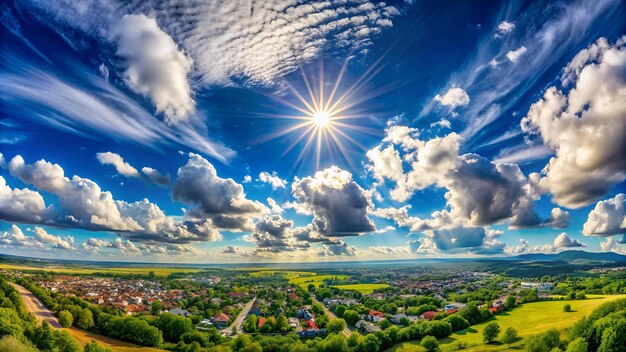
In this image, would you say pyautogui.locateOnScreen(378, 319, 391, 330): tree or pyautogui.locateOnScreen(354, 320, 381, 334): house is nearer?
pyautogui.locateOnScreen(354, 320, 381, 334): house

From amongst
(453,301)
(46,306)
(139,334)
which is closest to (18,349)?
(139,334)

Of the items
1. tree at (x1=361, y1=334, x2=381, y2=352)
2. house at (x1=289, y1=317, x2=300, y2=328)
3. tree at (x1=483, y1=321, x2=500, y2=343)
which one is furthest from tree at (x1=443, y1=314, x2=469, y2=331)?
house at (x1=289, y1=317, x2=300, y2=328)

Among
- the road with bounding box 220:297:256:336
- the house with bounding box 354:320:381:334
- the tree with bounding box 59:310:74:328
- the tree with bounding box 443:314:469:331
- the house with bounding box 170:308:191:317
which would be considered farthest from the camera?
the house with bounding box 170:308:191:317

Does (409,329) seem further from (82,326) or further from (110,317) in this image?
(82,326)

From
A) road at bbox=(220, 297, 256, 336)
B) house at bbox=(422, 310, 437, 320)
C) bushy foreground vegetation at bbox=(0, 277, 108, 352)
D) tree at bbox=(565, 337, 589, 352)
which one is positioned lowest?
road at bbox=(220, 297, 256, 336)

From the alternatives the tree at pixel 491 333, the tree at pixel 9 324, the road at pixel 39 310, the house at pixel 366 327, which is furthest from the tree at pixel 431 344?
the road at pixel 39 310

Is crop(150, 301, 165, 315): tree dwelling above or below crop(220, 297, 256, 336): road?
above

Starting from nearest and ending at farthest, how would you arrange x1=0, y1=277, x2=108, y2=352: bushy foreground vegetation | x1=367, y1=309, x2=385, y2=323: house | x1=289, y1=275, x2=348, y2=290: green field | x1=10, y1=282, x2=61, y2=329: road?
x1=0, y1=277, x2=108, y2=352: bushy foreground vegetation
x1=10, y1=282, x2=61, y2=329: road
x1=367, y1=309, x2=385, y2=323: house
x1=289, y1=275, x2=348, y2=290: green field

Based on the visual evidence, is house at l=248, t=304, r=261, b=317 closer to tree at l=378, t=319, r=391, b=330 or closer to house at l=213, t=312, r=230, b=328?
house at l=213, t=312, r=230, b=328
